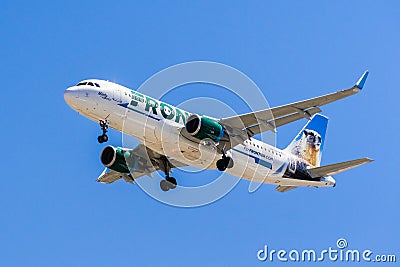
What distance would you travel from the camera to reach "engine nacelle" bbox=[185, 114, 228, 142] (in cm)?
4406

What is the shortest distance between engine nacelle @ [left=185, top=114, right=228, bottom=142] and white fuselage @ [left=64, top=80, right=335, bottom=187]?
1119 millimetres

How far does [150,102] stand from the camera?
44469 millimetres

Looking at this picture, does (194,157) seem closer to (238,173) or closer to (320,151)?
(238,173)

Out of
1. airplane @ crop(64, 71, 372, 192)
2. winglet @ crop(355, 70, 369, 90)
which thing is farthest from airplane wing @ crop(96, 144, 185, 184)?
winglet @ crop(355, 70, 369, 90)

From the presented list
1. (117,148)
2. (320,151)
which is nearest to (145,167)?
(117,148)

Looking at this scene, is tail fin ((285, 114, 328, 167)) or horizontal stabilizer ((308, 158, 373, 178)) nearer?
horizontal stabilizer ((308, 158, 373, 178))

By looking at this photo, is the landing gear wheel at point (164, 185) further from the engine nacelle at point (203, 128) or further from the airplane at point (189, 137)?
the engine nacelle at point (203, 128)

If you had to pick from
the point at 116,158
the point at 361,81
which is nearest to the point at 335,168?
the point at 361,81

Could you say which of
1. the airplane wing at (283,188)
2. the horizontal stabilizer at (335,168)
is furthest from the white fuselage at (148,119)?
the horizontal stabilizer at (335,168)

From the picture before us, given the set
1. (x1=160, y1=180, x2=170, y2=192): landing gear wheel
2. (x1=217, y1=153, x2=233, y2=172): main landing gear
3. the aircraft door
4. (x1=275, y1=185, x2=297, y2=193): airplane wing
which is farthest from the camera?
(x1=275, y1=185, x2=297, y2=193): airplane wing

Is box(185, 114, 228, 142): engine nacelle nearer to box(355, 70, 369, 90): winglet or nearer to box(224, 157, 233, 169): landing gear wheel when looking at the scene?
box(224, 157, 233, 169): landing gear wheel

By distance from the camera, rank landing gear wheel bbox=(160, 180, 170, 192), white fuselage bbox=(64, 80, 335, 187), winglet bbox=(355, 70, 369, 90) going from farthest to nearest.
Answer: landing gear wheel bbox=(160, 180, 170, 192) < white fuselage bbox=(64, 80, 335, 187) < winglet bbox=(355, 70, 369, 90)

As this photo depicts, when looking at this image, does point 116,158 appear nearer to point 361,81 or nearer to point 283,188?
point 283,188

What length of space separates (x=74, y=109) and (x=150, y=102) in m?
4.67
